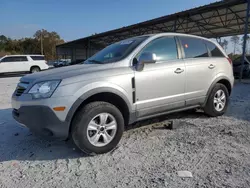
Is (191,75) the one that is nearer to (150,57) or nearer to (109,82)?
(150,57)

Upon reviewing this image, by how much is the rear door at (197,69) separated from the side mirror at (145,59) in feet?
3.11

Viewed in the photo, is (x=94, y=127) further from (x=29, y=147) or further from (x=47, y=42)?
(x=47, y=42)

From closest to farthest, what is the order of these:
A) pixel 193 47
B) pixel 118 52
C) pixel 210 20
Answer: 1. pixel 118 52
2. pixel 193 47
3. pixel 210 20

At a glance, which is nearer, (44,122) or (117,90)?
(44,122)

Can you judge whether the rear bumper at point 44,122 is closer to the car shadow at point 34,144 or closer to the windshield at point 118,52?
the car shadow at point 34,144

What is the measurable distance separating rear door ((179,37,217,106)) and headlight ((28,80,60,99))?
2353 mm

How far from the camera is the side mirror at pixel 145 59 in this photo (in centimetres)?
311

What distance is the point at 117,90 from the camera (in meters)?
2.94

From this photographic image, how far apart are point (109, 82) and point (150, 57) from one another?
2.51ft

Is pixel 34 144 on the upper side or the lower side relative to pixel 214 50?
lower

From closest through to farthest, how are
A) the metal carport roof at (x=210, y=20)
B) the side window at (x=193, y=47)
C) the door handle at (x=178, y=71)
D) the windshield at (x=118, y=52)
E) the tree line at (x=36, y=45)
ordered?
the windshield at (x=118, y=52), the door handle at (x=178, y=71), the side window at (x=193, y=47), the metal carport roof at (x=210, y=20), the tree line at (x=36, y=45)

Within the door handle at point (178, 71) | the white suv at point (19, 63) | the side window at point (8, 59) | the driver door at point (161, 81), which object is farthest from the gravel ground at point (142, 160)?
the side window at point (8, 59)

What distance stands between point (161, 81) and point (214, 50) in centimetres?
188

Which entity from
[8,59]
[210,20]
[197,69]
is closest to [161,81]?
[197,69]
